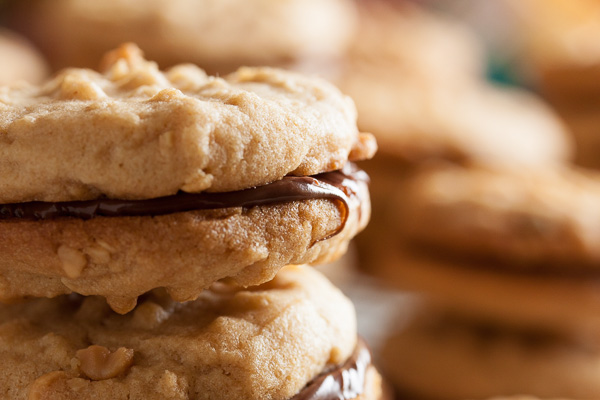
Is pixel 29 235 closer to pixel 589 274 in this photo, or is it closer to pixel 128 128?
pixel 128 128

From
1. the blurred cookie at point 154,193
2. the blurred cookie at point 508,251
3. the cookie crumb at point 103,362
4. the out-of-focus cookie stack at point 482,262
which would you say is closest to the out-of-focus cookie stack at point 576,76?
the out-of-focus cookie stack at point 482,262

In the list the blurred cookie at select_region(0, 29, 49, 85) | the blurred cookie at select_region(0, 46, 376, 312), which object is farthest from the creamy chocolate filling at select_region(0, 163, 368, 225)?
the blurred cookie at select_region(0, 29, 49, 85)

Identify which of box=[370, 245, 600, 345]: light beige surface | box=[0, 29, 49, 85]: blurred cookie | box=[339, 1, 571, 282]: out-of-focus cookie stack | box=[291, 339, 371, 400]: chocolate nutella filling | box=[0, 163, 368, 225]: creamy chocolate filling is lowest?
box=[0, 29, 49, 85]: blurred cookie

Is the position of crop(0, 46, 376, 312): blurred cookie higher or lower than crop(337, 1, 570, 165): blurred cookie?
higher

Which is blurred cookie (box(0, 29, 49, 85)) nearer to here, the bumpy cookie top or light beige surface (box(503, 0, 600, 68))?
the bumpy cookie top

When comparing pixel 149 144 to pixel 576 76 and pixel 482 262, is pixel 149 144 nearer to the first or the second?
pixel 482 262

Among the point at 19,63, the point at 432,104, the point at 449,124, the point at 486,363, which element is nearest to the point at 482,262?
the point at 486,363
